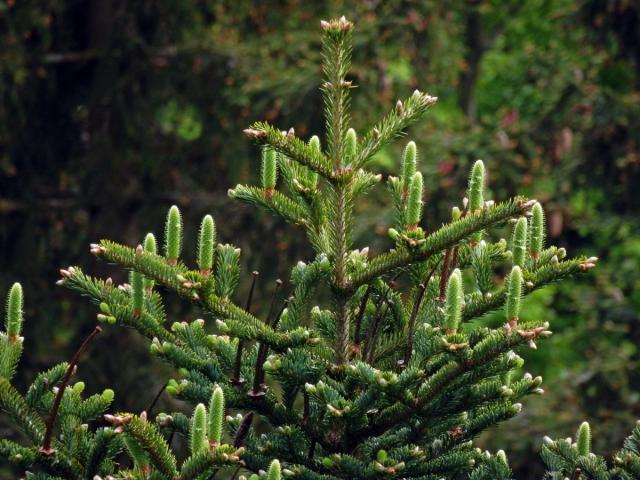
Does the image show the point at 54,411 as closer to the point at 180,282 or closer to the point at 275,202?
the point at 180,282

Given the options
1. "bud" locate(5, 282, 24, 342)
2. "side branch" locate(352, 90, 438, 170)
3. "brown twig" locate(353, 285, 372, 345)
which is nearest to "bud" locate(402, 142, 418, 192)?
"side branch" locate(352, 90, 438, 170)

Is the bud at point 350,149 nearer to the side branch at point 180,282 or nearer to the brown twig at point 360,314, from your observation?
the brown twig at point 360,314

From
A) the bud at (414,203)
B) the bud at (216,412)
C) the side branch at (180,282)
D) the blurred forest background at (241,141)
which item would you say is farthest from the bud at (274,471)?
the blurred forest background at (241,141)

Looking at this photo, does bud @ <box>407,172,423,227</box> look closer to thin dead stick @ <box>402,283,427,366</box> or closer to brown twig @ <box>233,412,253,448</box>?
thin dead stick @ <box>402,283,427,366</box>

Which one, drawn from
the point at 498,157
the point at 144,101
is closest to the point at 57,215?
the point at 144,101

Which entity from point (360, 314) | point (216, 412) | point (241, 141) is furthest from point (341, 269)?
point (241, 141)

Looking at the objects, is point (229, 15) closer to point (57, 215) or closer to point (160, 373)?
point (57, 215)
